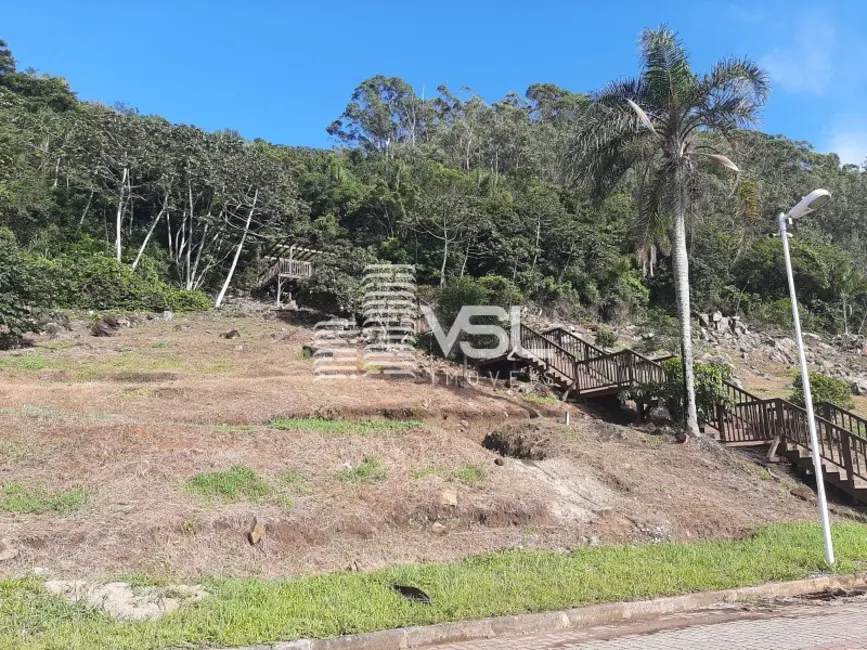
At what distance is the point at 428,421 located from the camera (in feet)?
41.4

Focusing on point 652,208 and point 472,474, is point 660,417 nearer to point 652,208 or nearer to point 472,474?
point 652,208

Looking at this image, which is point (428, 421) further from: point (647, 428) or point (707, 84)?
point (707, 84)

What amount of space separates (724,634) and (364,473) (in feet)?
16.5

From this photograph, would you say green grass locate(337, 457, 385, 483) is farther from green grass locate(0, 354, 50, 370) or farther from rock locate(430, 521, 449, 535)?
green grass locate(0, 354, 50, 370)

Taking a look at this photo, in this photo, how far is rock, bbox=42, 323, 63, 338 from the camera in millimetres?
19848

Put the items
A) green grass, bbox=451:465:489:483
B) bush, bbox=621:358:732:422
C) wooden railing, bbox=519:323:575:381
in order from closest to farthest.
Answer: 1. green grass, bbox=451:465:489:483
2. bush, bbox=621:358:732:422
3. wooden railing, bbox=519:323:575:381

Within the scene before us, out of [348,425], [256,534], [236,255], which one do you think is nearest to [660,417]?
[348,425]

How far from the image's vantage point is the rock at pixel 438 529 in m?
7.60

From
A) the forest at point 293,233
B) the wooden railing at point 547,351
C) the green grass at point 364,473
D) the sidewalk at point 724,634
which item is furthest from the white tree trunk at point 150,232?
the sidewalk at point 724,634

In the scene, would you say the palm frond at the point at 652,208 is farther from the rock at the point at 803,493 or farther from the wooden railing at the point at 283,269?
the wooden railing at the point at 283,269

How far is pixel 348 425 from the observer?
37.0 feet

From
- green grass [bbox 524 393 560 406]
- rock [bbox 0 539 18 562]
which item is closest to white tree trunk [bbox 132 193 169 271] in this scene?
green grass [bbox 524 393 560 406]

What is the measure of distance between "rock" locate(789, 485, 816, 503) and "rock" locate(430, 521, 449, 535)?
6.80m

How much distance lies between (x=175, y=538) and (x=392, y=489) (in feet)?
9.49
